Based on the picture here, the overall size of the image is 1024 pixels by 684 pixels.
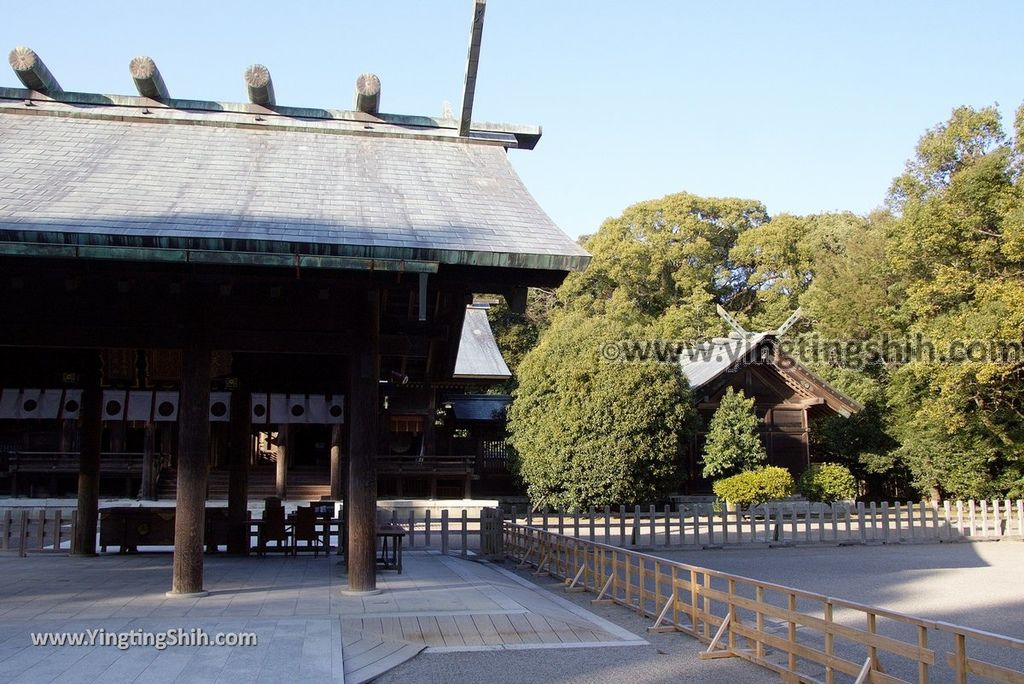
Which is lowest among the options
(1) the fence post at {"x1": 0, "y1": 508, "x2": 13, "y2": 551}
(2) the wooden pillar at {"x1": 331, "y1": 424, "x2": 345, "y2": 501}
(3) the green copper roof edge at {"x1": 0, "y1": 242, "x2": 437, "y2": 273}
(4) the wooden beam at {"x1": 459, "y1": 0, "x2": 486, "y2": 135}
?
(1) the fence post at {"x1": 0, "y1": 508, "x2": 13, "y2": 551}

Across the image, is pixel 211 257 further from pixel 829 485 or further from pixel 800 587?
pixel 829 485

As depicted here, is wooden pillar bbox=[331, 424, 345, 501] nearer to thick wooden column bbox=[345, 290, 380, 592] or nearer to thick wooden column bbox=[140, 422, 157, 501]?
thick wooden column bbox=[140, 422, 157, 501]

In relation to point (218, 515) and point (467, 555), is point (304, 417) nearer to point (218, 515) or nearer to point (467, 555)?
point (218, 515)

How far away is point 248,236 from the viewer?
8562 mm

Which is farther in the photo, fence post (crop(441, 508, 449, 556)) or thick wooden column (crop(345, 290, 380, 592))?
fence post (crop(441, 508, 449, 556))

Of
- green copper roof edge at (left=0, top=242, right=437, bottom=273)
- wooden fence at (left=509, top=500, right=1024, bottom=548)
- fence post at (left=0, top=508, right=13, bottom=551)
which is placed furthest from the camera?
wooden fence at (left=509, top=500, right=1024, bottom=548)

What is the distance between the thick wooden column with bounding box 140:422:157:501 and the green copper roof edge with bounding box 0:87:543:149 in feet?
59.3

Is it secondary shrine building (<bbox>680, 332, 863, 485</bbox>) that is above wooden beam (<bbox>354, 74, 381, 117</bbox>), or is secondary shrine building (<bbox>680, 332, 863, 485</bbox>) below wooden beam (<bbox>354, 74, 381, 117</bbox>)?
below

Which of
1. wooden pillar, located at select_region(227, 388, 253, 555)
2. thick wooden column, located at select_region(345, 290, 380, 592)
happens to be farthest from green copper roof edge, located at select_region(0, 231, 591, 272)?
wooden pillar, located at select_region(227, 388, 253, 555)

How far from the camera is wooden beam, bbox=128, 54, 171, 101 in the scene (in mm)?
11781

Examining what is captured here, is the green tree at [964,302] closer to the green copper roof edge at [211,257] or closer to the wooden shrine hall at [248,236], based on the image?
the wooden shrine hall at [248,236]

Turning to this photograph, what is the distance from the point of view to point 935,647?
9.05 meters

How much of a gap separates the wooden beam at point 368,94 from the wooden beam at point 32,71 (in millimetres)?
4201

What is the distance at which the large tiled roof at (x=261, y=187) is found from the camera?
340 inches
